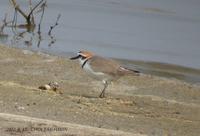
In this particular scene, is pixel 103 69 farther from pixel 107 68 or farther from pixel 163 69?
pixel 163 69

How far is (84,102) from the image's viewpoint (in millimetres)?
10945

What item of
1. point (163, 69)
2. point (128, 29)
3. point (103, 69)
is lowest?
point (163, 69)

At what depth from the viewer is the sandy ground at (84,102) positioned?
29.2ft

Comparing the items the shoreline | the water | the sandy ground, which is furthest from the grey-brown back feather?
the water

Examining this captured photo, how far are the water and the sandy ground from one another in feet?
7.50

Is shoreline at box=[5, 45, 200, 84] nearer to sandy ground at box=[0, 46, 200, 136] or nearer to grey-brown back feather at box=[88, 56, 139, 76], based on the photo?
sandy ground at box=[0, 46, 200, 136]

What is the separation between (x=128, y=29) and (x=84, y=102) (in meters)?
9.22

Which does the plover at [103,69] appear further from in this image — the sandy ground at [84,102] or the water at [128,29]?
the water at [128,29]

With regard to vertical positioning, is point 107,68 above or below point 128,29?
above

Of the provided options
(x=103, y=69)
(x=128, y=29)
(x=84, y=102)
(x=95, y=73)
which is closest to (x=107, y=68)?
(x=103, y=69)

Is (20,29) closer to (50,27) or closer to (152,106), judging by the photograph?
(50,27)

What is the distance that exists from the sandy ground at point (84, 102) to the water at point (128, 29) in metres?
2.29

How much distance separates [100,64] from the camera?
38.1 ft

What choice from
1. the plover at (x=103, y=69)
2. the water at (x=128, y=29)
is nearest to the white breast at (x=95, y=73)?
the plover at (x=103, y=69)
